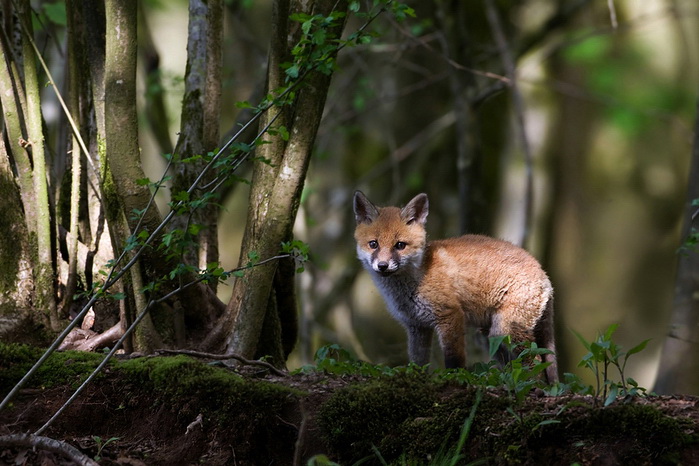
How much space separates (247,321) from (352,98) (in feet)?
29.5

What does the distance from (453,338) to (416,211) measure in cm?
119

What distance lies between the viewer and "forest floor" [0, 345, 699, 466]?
3.11 m

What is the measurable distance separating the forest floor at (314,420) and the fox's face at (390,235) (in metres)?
1.67

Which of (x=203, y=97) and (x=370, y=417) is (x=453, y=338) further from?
(x=203, y=97)

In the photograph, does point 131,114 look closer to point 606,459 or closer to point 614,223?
point 606,459

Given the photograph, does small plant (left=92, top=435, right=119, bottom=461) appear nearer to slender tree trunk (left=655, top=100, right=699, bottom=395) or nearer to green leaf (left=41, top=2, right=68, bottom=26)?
green leaf (left=41, top=2, right=68, bottom=26)

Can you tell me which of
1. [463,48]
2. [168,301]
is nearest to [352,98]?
[463,48]

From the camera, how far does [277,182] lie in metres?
4.64

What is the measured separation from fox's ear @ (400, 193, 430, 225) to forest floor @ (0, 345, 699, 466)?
2188 millimetres

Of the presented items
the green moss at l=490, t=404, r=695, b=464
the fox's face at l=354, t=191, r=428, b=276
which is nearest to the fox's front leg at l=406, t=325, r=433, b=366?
the fox's face at l=354, t=191, r=428, b=276

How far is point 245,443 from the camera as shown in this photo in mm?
3547

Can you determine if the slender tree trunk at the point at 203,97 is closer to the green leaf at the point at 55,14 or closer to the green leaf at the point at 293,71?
the green leaf at the point at 293,71

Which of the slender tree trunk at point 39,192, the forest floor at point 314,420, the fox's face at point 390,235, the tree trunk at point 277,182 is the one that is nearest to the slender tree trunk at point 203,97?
the tree trunk at point 277,182

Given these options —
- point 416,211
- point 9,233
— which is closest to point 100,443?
point 9,233
